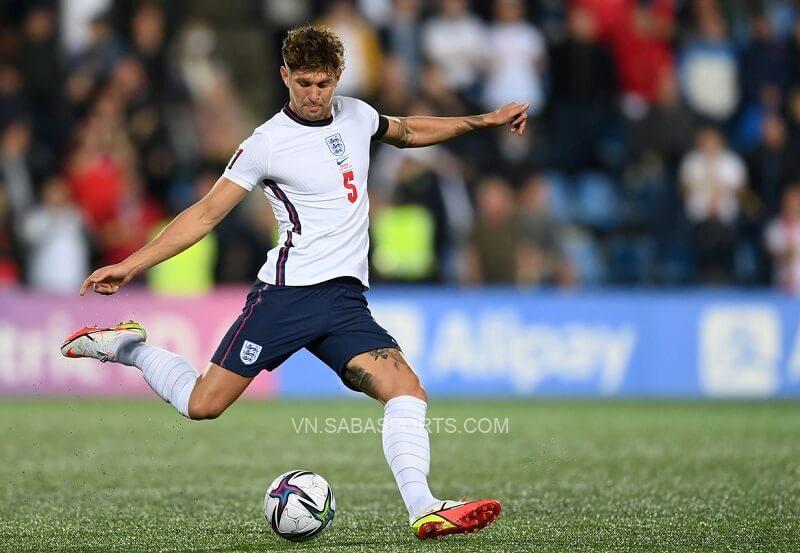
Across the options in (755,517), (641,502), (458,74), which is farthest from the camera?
(458,74)

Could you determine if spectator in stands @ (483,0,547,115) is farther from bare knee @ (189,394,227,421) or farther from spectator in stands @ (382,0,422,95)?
bare knee @ (189,394,227,421)

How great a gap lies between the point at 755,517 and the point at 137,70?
1046 cm

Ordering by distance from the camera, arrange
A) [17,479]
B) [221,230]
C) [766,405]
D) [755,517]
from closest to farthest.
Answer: [755,517], [17,479], [766,405], [221,230]

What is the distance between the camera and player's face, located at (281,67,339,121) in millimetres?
6051

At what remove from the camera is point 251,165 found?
20.1 ft

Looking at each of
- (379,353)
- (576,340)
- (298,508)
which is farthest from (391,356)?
(576,340)

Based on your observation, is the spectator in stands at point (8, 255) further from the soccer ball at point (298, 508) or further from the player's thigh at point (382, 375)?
the player's thigh at point (382, 375)

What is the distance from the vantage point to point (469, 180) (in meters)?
15.0

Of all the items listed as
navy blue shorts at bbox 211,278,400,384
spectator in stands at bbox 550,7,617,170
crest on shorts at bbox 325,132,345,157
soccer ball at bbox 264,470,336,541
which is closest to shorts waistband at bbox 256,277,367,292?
navy blue shorts at bbox 211,278,400,384

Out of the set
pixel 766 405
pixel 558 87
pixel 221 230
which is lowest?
pixel 766 405

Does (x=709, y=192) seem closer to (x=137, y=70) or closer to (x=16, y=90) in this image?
(x=137, y=70)

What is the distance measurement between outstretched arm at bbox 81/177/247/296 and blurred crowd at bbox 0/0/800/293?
8.08 meters

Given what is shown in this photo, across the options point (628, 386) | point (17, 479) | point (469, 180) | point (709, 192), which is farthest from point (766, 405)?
point (17, 479)

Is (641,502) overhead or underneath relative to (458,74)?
underneath
